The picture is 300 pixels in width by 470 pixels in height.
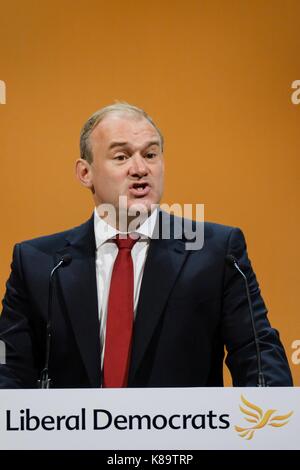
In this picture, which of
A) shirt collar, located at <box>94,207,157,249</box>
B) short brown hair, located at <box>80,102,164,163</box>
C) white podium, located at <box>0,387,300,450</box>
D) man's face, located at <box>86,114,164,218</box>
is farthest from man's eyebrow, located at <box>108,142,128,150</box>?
white podium, located at <box>0,387,300,450</box>

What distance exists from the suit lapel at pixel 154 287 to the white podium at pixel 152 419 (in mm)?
421

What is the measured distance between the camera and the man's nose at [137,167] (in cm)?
227

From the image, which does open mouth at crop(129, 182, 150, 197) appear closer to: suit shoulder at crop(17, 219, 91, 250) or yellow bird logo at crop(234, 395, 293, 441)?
suit shoulder at crop(17, 219, 91, 250)

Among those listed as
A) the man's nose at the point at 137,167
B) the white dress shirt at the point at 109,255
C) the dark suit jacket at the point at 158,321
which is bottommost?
the dark suit jacket at the point at 158,321

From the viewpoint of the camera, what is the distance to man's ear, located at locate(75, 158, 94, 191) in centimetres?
243

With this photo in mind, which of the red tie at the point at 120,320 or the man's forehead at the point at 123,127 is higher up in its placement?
the man's forehead at the point at 123,127

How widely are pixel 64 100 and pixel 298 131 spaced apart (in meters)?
0.87

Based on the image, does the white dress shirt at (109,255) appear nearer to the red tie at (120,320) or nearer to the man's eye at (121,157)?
the red tie at (120,320)

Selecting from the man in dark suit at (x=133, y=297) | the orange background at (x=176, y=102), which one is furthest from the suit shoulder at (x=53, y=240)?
the orange background at (x=176, y=102)

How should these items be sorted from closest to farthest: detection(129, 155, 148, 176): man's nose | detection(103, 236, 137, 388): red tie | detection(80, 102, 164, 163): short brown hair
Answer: detection(103, 236, 137, 388): red tie, detection(129, 155, 148, 176): man's nose, detection(80, 102, 164, 163): short brown hair

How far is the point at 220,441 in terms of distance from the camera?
1.70 metres

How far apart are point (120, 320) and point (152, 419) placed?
0.53 metres

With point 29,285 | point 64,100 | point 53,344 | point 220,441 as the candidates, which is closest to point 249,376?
point 220,441
